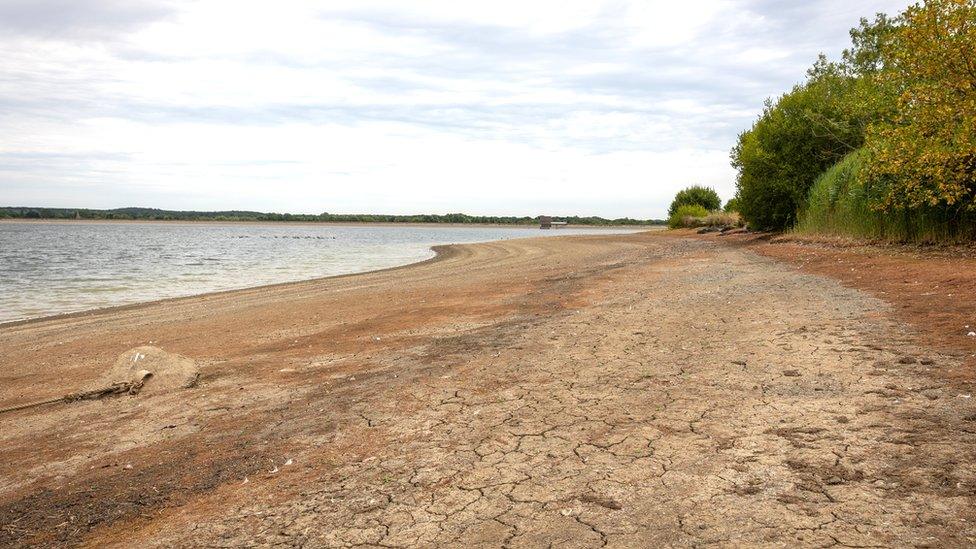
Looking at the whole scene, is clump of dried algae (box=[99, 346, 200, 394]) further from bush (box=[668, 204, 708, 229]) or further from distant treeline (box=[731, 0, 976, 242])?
bush (box=[668, 204, 708, 229])

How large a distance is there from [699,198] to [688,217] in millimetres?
8438

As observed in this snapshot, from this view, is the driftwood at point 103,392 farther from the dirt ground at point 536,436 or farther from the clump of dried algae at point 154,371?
the dirt ground at point 536,436

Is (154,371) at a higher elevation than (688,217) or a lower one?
lower

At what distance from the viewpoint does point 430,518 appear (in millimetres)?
3713

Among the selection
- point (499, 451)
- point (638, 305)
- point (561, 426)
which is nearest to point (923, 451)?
point (561, 426)

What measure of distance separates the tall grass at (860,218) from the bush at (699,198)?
1768 inches

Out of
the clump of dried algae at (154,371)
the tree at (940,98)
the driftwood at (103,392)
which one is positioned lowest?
the driftwood at (103,392)

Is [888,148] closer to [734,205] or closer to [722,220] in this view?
[734,205]

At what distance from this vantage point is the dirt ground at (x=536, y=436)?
358 centimetres

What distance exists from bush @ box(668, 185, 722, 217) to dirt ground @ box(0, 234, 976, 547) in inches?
2517

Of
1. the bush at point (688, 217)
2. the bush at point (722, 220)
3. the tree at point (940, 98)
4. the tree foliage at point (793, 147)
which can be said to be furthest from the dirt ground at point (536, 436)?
the bush at point (688, 217)

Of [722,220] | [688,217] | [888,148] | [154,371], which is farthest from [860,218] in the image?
Answer: [688,217]

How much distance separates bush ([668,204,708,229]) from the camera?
2470 inches

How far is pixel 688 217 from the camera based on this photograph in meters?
64.6
